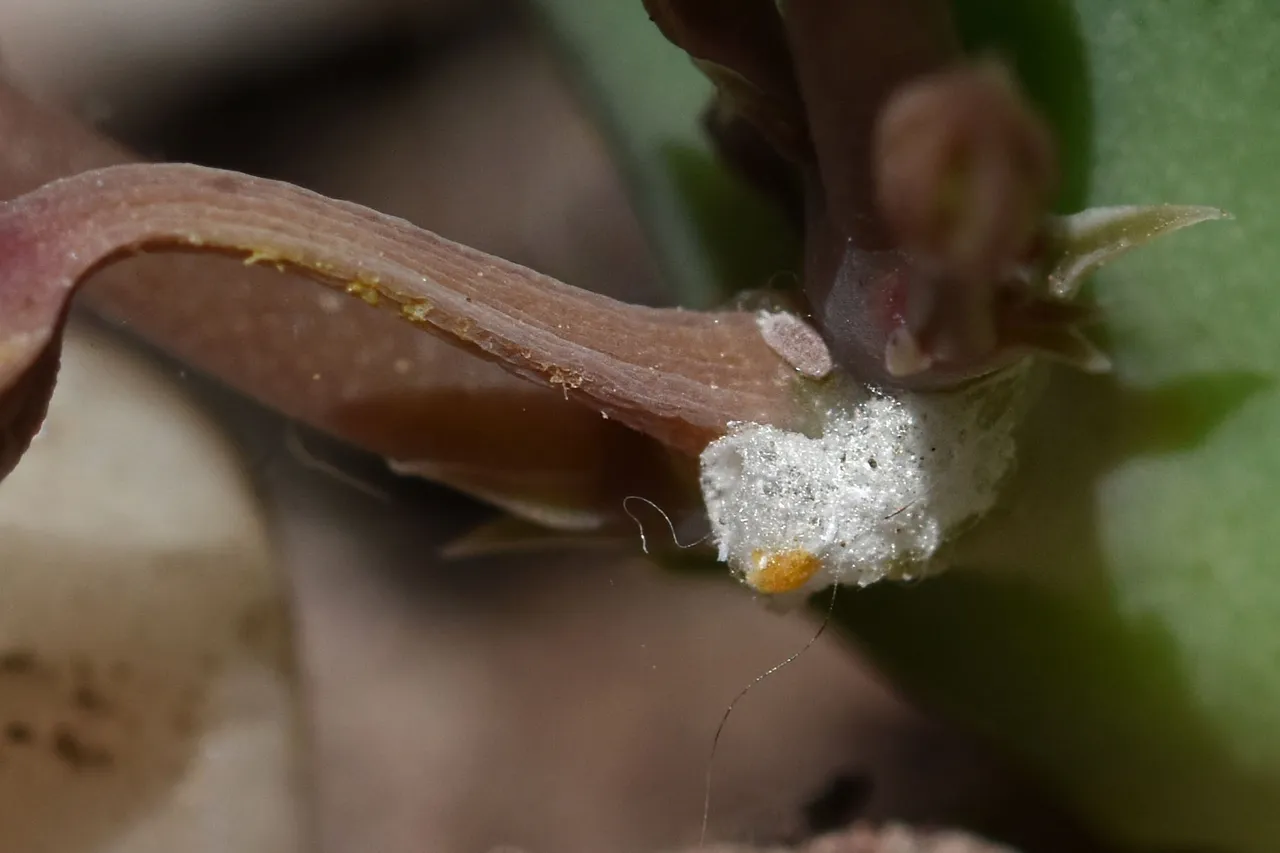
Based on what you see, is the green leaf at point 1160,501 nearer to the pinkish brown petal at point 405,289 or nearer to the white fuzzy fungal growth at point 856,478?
the white fuzzy fungal growth at point 856,478

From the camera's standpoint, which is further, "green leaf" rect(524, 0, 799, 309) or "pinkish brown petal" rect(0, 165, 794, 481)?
"green leaf" rect(524, 0, 799, 309)

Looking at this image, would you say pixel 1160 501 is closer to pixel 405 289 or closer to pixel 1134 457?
pixel 1134 457

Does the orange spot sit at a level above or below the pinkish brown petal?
below

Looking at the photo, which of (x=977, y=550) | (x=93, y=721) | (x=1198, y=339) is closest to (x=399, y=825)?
Result: (x=93, y=721)

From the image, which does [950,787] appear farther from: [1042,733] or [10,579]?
[10,579]

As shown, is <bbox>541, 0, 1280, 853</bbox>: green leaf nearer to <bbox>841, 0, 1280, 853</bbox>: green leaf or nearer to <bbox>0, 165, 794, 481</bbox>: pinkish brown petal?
<bbox>841, 0, 1280, 853</bbox>: green leaf

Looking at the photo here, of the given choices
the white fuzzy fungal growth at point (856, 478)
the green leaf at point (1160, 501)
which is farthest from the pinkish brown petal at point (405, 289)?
the green leaf at point (1160, 501)

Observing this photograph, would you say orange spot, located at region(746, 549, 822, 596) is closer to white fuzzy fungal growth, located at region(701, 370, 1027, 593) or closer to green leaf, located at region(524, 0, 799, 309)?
white fuzzy fungal growth, located at region(701, 370, 1027, 593)

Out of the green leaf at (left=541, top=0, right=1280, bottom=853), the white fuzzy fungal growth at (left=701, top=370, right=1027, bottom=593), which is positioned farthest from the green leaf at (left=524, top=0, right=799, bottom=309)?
the white fuzzy fungal growth at (left=701, top=370, right=1027, bottom=593)
